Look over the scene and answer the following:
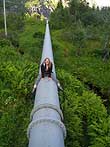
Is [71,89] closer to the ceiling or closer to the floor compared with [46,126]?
closer to the floor

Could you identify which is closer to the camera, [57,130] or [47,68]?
[57,130]

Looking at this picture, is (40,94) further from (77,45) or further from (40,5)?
(40,5)

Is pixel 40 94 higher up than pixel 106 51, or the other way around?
pixel 40 94

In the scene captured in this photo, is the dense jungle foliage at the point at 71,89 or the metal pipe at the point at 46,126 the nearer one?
the metal pipe at the point at 46,126

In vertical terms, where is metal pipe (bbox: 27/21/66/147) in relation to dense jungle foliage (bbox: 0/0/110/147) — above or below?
above

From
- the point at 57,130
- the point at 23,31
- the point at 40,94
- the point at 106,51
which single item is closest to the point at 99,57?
the point at 106,51

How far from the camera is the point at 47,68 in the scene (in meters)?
13.8

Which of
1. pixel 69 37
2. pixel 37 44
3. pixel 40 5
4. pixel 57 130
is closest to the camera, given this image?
pixel 57 130

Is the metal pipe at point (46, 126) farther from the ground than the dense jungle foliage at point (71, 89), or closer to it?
farther from the ground

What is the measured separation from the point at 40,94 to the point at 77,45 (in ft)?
90.5

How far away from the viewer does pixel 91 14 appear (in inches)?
2055

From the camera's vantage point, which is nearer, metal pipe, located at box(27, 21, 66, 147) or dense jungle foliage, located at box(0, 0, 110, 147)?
metal pipe, located at box(27, 21, 66, 147)

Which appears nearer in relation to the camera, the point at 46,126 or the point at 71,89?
the point at 46,126

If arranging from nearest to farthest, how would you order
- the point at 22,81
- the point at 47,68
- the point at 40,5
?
1. the point at 47,68
2. the point at 22,81
3. the point at 40,5
